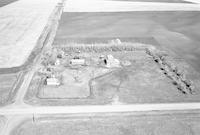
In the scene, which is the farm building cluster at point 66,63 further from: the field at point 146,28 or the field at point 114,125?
the field at point 146,28

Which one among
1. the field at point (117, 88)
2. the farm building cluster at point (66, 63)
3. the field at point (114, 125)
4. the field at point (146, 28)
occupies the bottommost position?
the field at point (114, 125)

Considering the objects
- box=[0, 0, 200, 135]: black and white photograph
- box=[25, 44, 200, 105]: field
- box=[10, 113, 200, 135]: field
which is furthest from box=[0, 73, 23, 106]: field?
box=[10, 113, 200, 135]: field

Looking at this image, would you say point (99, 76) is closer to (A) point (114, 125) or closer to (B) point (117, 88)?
(B) point (117, 88)

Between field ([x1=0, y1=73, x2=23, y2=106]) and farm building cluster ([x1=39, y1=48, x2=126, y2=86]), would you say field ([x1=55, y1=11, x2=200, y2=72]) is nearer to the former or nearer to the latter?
farm building cluster ([x1=39, y1=48, x2=126, y2=86])

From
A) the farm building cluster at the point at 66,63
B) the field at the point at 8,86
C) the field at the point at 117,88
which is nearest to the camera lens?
the field at the point at 8,86

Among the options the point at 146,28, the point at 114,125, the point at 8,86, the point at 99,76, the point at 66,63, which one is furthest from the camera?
the point at 146,28

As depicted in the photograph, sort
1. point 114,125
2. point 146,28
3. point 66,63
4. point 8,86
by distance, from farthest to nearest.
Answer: point 146,28 < point 66,63 < point 8,86 < point 114,125

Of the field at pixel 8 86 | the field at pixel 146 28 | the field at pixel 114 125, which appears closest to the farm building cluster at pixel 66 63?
the field at pixel 8 86

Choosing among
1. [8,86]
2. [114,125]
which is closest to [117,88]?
[114,125]
